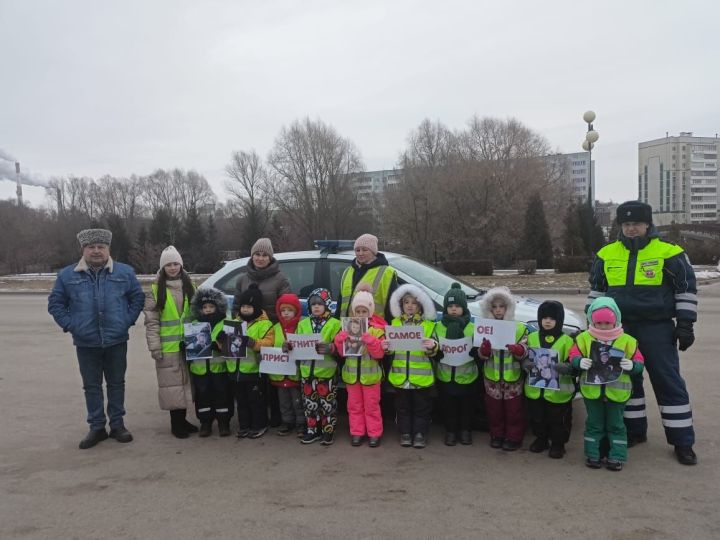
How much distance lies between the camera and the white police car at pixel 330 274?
558cm

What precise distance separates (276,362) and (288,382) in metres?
0.23

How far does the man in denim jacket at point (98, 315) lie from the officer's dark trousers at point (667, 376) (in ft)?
14.4

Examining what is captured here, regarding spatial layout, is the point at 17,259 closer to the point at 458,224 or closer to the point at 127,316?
the point at 458,224

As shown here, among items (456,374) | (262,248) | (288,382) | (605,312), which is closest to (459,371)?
(456,374)

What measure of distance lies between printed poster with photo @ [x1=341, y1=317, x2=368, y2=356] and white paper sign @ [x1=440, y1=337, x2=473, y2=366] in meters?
0.69

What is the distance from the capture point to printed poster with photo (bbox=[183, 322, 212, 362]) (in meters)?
4.92

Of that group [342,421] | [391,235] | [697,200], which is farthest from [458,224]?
[697,200]

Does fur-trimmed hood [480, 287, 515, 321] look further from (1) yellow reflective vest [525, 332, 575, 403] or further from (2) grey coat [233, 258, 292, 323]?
(2) grey coat [233, 258, 292, 323]

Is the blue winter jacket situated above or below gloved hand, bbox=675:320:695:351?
above

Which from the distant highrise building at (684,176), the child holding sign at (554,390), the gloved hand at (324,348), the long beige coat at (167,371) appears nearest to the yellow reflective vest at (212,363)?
the long beige coat at (167,371)

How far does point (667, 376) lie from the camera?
13.9ft

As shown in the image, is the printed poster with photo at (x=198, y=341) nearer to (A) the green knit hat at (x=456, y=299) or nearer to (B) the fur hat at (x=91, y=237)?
(B) the fur hat at (x=91, y=237)

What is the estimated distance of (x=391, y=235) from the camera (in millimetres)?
36219

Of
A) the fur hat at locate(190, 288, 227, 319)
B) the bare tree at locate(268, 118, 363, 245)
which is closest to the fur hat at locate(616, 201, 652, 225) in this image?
the fur hat at locate(190, 288, 227, 319)
